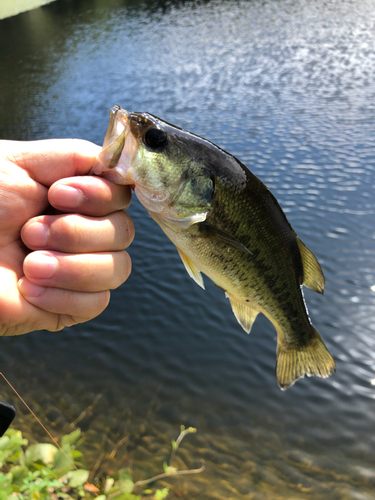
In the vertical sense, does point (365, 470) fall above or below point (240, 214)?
below

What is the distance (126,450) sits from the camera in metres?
5.28

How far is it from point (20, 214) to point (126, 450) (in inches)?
180

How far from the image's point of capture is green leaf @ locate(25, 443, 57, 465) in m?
3.49

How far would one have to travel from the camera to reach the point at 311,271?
238cm

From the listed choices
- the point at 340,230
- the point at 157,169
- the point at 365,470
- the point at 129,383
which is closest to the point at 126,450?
the point at 129,383

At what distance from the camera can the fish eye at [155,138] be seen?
1.83 m

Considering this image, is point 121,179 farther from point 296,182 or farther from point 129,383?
point 296,182

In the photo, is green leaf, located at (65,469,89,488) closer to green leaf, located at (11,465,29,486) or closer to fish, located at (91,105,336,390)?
green leaf, located at (11,465,29,486)

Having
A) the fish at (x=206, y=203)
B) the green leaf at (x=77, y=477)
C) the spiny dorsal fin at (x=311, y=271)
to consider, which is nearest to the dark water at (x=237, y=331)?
the green leaf at (x=77, y=477)

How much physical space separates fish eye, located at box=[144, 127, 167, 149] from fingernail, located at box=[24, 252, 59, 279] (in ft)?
2.45

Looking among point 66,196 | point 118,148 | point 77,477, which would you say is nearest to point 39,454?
point 77,477

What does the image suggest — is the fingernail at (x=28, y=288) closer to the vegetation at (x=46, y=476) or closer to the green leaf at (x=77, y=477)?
the vegetation at (x=46, y=476)

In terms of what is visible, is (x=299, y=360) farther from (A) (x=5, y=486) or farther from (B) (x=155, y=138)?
(A) (x=5, y=486)

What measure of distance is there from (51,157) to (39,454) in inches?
119
